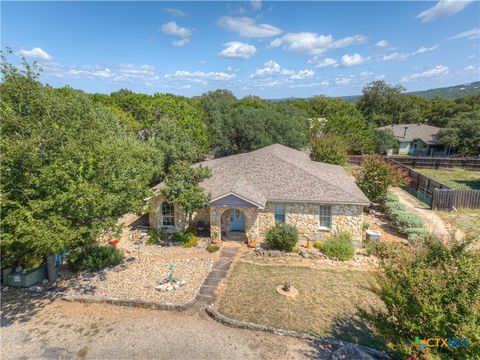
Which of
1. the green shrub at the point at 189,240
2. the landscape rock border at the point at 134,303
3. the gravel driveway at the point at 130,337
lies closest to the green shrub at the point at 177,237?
the green shrub at the point at 189,240

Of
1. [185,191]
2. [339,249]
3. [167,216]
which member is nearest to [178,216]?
[167,216]

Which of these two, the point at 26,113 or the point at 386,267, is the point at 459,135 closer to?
the point at 386,267

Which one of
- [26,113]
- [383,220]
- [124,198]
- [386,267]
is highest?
[26,113]

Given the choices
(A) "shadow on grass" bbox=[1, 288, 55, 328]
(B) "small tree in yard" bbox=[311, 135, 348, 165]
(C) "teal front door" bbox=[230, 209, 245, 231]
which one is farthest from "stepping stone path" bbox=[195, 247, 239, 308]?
(B) "small tree in yard" bbox=[311, 135, 348, 165]

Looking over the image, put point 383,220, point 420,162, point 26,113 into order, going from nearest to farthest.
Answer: point 26,113 < point 383,220 < point 420,162

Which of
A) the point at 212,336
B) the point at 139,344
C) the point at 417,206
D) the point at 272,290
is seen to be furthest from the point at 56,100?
the point at 417,206

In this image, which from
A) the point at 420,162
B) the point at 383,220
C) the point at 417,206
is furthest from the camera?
the point at 420,162

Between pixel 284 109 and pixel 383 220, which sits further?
pixel 284 109
